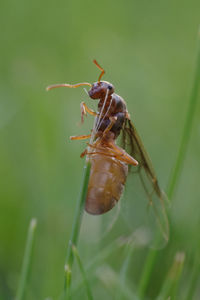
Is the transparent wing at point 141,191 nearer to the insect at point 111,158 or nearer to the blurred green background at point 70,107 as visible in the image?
the insect at point 111,158

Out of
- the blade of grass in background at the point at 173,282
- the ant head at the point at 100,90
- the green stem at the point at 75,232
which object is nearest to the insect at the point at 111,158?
the ant head at the point at 100,90

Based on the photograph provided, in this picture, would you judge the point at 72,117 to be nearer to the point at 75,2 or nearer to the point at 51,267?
the point at 51,267

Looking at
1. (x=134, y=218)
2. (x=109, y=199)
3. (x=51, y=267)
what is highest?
(x=109, y=199)

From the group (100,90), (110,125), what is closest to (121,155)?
(110,125)

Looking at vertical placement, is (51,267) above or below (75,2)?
below

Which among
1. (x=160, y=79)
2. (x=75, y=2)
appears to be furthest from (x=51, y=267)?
(x=75, y=2)

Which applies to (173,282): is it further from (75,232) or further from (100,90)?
(100,90)

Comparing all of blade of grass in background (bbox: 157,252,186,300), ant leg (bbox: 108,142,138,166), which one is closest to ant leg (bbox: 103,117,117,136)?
ant leg (bbox: 108,142,138,166)

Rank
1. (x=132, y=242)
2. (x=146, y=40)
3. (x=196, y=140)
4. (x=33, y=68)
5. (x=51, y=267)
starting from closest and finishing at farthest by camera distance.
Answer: (x=132, y=242), (x=51, y=267), (x=196, y=140), (x=33, y=68), (x=146, y=40)

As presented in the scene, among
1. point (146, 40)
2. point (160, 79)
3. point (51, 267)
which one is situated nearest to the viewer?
point (51, 267)
